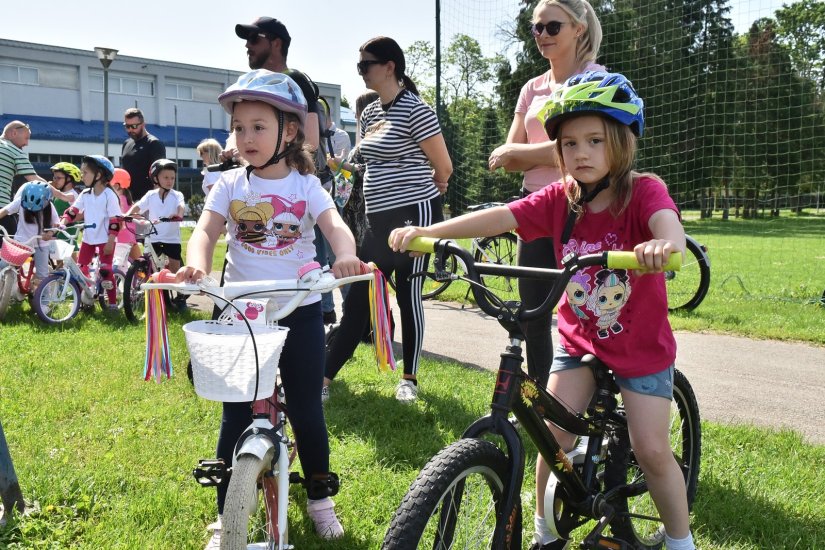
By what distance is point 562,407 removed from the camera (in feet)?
7.77

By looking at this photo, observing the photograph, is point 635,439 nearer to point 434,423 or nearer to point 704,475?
point 704,475

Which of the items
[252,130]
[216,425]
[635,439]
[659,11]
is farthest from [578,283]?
[659,11]

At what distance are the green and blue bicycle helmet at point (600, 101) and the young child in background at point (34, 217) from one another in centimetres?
713

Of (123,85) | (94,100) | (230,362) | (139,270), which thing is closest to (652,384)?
(230,362)

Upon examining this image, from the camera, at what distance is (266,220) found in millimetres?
2752

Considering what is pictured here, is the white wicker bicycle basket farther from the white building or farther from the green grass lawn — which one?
the white building

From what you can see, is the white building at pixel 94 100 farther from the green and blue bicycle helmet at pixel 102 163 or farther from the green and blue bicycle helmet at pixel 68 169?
the green and blue bicycle helmet at pixel 102 163

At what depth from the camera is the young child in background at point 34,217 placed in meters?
7.80

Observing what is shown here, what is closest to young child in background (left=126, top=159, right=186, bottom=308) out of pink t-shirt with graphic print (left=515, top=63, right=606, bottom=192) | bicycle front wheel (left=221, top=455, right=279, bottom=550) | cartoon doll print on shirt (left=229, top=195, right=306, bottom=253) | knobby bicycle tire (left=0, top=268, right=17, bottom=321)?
knobby bicycle tire (left=0, top=268, right=17, bottom=321)

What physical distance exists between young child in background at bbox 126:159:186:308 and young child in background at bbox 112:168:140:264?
0.29 meters

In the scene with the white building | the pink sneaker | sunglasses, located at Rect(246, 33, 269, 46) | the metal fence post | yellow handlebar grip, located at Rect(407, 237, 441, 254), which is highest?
the white building

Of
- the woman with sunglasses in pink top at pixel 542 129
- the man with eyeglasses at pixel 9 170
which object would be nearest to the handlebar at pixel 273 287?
the woman with sunglasses in pink top at pixel 542 129

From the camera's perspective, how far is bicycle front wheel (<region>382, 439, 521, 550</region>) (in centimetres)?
184

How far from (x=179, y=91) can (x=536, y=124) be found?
5059 cm
